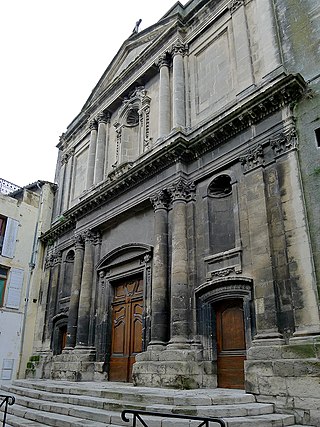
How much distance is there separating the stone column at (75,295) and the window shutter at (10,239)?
364 cm

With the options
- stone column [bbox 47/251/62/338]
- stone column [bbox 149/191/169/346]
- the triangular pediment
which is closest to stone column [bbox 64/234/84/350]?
stone column [bbox 47/251/62/338]

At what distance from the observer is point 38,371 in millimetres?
14391

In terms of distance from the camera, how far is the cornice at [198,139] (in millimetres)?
8570

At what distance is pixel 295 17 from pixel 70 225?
10.9m

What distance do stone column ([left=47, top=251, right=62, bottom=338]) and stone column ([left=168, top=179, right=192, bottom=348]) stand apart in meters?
7.57

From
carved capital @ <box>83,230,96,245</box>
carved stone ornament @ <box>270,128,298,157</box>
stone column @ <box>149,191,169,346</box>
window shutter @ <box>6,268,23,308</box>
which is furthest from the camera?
window shutter @ <box>6,268,23,308</box>

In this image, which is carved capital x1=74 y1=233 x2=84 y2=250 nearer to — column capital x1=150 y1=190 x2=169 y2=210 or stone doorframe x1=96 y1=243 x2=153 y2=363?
stone doorframe x1=96 y1=243 x2=153 y2=363

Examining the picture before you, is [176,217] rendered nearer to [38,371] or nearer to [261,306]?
[261,306]

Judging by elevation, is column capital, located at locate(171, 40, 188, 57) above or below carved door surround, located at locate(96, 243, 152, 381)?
above

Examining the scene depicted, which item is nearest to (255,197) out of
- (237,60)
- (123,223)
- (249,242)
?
(249,242)

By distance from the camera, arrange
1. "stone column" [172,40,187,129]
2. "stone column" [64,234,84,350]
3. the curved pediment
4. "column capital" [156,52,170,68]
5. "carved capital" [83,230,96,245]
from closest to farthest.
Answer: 1. the curved pediment
2. "stone column" [172,40,187,129]
3. "column capital" [156,52,170,68]
4. "stone column" [64,234,84,350]
5. "carved capital" [83,230,96,245]

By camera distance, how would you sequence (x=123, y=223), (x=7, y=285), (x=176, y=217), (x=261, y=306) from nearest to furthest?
(x=261, y=306), (x=176, y=217), (x=123, y=223), (x=7, y=285)

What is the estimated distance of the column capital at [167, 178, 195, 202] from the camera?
34.0ft

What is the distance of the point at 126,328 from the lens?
38.0 feet
